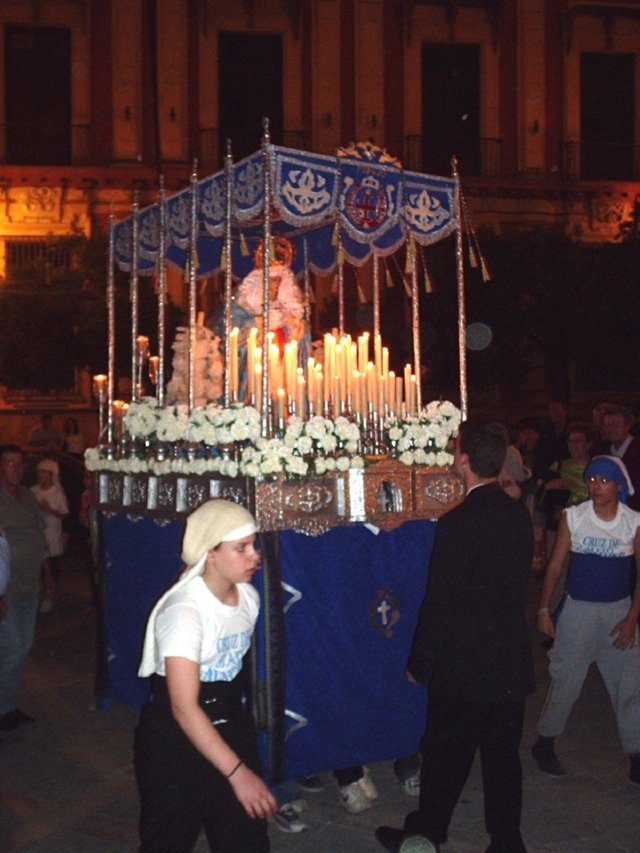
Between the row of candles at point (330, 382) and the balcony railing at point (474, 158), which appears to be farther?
the balcony railing at point (474, 158)

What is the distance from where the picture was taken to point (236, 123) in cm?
2469

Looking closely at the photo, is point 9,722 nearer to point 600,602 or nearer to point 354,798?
point 354,798

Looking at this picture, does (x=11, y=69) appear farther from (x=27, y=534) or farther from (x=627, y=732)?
(x=627, y=732)

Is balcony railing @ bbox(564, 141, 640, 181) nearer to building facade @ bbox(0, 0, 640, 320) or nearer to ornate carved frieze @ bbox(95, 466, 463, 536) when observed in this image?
building facade @ bbox(0, 0, 640, 320)

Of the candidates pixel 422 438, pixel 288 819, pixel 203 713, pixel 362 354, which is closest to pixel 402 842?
pixel 288 819

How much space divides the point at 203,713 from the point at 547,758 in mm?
3186

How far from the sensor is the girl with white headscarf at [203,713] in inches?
126

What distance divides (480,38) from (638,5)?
4.05m

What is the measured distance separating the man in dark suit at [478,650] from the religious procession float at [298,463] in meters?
1.16

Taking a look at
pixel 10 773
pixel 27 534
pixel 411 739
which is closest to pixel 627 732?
pixel 411 739

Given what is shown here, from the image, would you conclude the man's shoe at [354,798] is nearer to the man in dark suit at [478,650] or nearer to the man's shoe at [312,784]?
the man's shoe at [312,784]

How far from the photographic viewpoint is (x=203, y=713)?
321cm

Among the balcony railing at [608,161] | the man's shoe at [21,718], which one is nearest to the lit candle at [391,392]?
the man's shoe at [21,718]

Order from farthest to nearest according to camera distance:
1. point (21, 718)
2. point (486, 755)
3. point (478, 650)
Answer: point (21, 718) → point (486, 755) → point (478, 650)
